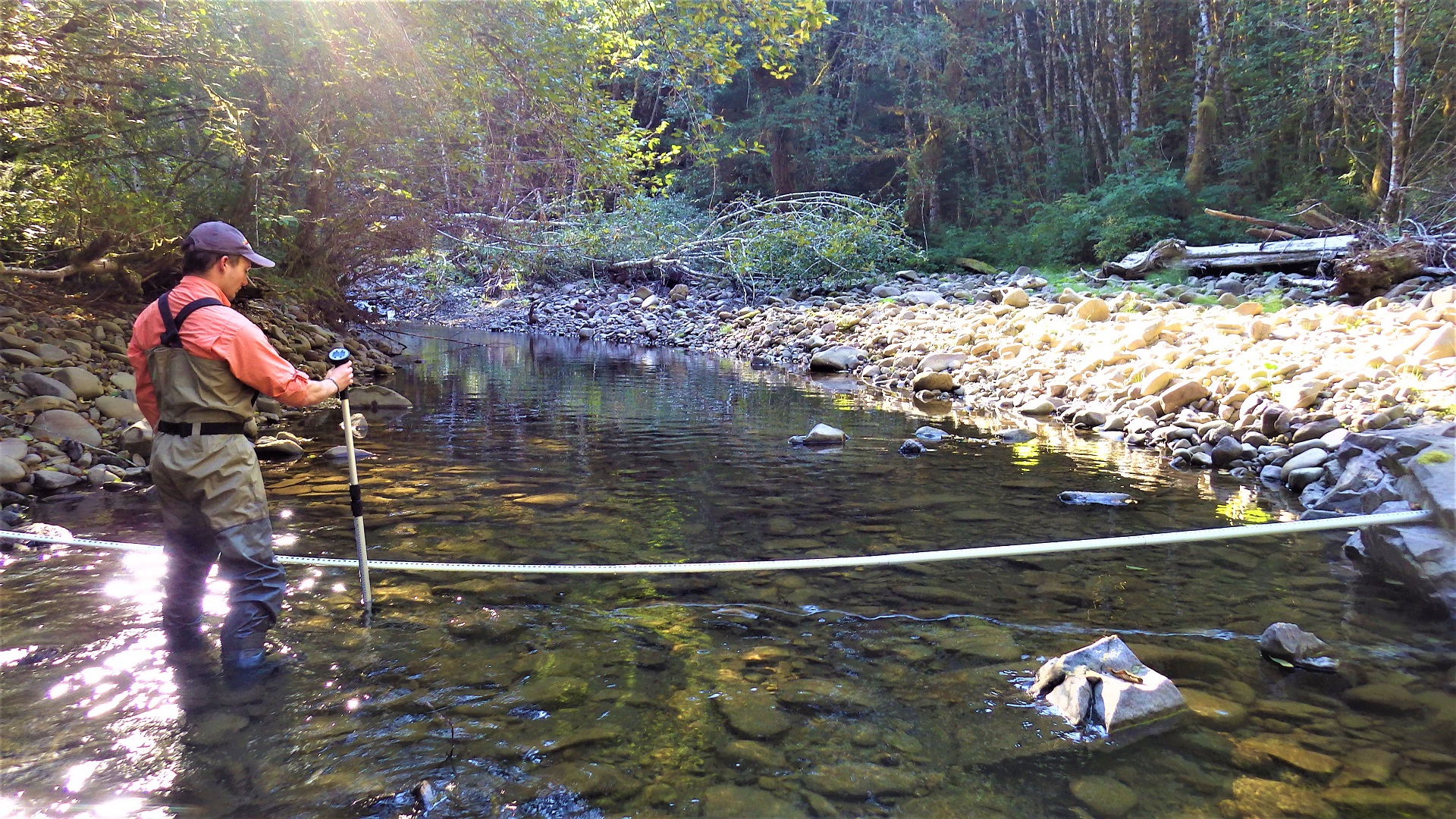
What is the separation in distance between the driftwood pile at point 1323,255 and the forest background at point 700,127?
107 centimetres

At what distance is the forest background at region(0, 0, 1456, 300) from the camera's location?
7.21 metres

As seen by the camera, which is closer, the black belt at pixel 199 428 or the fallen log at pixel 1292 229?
the black belt at pixel 199 428

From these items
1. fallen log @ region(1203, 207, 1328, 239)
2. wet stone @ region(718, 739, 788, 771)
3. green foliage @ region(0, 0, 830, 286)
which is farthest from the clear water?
fallen log @ region(1203, 207, 1328, 239)

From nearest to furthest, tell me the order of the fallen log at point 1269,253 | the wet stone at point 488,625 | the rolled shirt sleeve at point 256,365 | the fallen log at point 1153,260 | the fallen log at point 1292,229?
the rolled shirt sleeve at point 256,365
the wet stone at point 488,625
the fallen log at point 1269,253
the fallen log at point 1292,229
the fallen log at point 1153,260

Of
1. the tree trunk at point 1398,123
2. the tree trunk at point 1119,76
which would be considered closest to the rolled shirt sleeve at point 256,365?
the tree trunk at point 1398,123

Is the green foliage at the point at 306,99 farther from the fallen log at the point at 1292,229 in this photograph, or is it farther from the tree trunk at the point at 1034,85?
the tree trunk at the point at 1034,85

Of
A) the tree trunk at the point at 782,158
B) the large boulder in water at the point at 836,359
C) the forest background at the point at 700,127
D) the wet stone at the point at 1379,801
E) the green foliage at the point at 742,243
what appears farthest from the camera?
the tree trunk at the point at 782,158

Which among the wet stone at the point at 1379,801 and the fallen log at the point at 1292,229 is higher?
the fallen log at the point at 1292,229

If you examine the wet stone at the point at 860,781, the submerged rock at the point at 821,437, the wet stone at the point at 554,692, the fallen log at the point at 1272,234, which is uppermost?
the fallen log at the point at 1272,234

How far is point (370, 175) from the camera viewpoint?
9.38m

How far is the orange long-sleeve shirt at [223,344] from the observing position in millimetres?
3068

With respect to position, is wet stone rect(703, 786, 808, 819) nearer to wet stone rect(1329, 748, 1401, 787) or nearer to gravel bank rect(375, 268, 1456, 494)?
wet stone rect(1329, 748, 1401, 787)

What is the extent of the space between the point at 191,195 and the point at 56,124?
257 cm

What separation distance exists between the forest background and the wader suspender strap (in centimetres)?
357
